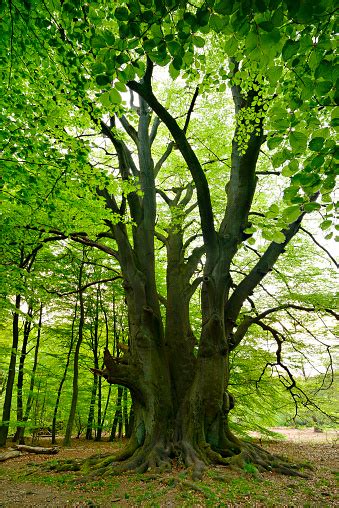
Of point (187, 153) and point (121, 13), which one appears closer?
point (121, 13)

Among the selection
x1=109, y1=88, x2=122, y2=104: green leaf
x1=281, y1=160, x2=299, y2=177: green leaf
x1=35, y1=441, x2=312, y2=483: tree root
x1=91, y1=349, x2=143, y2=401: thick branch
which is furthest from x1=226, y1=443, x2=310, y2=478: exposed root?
x1=109, y1=88, x2=122, y2=104: green leaf

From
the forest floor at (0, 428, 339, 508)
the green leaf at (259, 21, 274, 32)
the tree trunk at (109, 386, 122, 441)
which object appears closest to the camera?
the green leaf at (259, 21, 274, 32)

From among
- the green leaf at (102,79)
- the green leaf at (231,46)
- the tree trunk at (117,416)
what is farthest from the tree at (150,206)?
the tree trunk at (117,416)

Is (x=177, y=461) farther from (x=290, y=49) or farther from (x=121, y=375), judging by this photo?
(x=290, y=49)

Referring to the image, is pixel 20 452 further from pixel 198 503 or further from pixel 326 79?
pixel 326 79

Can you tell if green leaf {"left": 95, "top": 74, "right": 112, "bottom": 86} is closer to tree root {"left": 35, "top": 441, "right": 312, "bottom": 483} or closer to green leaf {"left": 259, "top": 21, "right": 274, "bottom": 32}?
green leaf {"left": 259, "top": 21, "right": 274, "bottom": 32}

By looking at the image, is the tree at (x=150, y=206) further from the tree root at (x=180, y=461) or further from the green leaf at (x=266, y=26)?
the green leaf at (x=266, y=26)

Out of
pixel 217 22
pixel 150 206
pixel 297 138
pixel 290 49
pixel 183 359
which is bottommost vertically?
pixel 183 359

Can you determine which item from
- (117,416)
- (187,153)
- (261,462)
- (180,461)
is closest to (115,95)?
(187,153)

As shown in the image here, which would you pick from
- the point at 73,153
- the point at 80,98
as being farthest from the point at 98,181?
the point at 80,98

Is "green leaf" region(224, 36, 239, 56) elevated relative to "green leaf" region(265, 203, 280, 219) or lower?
elevated

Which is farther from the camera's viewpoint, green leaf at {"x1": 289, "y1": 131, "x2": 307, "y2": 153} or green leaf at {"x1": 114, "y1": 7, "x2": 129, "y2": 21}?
green leaf at {"x1": 289, "y1": 131, "x2": 307, "y2": 153}

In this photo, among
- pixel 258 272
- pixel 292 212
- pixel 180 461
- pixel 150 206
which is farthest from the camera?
pixel 150 206

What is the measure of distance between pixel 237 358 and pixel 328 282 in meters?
3.89
